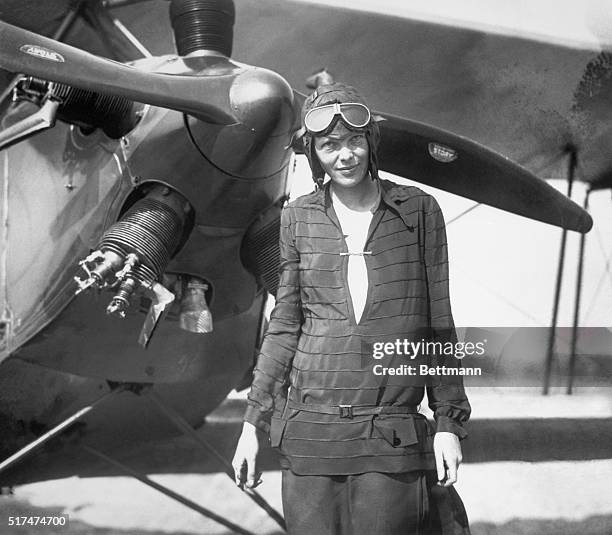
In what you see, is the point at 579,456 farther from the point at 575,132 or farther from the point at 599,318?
the point at 575,132

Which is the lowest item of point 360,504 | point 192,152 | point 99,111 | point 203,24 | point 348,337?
point 360,504

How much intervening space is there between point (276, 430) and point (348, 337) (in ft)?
0.86

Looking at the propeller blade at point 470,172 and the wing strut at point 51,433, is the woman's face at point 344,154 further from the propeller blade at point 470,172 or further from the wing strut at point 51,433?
the wing strut at point 51,433

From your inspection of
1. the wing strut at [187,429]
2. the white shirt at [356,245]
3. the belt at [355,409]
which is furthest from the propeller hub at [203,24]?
the wing strut at [187,429]

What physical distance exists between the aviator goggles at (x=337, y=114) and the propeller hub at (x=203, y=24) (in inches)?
34.4

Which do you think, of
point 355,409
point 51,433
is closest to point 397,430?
point 355,409

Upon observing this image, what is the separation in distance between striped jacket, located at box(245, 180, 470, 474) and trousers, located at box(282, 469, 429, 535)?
5 centimetres

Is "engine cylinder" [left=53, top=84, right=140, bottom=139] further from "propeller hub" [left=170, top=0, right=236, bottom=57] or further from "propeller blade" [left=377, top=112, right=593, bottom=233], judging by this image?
"propeller blade" [left=377, top=112, right=593, bottom=233]

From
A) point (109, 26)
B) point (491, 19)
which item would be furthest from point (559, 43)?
point (109, 26)

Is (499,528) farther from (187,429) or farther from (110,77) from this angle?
(110,77)

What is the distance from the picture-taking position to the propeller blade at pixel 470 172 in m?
2.59

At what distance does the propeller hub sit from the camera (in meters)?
2.56

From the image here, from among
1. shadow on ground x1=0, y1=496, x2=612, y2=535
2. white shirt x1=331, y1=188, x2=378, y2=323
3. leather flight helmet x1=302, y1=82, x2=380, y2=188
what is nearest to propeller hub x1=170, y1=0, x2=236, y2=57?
leather flight helmet x1=302, y1=82, x2=380, y2=188

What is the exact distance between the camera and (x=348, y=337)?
1817mm
